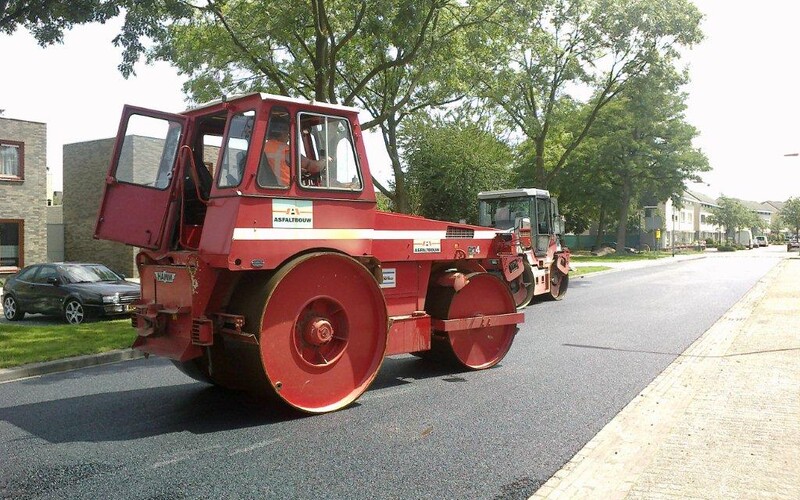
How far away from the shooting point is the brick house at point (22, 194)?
25.9 metres

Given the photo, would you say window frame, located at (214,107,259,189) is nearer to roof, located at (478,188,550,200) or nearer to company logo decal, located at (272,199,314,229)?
company logo decal, located at (272,199,314,229)

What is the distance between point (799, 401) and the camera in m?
6.84

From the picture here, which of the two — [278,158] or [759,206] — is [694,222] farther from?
[278,158]

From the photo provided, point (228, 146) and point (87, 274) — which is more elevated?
point (228, 146)

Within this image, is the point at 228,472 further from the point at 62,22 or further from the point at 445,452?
the point at 62,22

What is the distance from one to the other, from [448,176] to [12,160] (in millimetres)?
16716

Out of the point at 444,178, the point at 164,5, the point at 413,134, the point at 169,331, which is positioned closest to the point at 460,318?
the point at 169,331

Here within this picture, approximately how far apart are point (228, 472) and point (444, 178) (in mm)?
22957

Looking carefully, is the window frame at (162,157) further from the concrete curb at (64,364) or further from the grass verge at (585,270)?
the grass verge at (585,270)

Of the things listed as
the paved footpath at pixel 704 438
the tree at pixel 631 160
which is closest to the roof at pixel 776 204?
the tree at pixel 631 160

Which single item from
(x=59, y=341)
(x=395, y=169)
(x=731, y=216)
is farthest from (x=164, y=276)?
(x=731, y=216)

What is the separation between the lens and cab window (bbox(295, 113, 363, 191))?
6.65 metres

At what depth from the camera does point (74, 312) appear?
14.2 metres

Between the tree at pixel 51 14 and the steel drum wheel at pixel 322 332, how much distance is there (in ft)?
28.5
